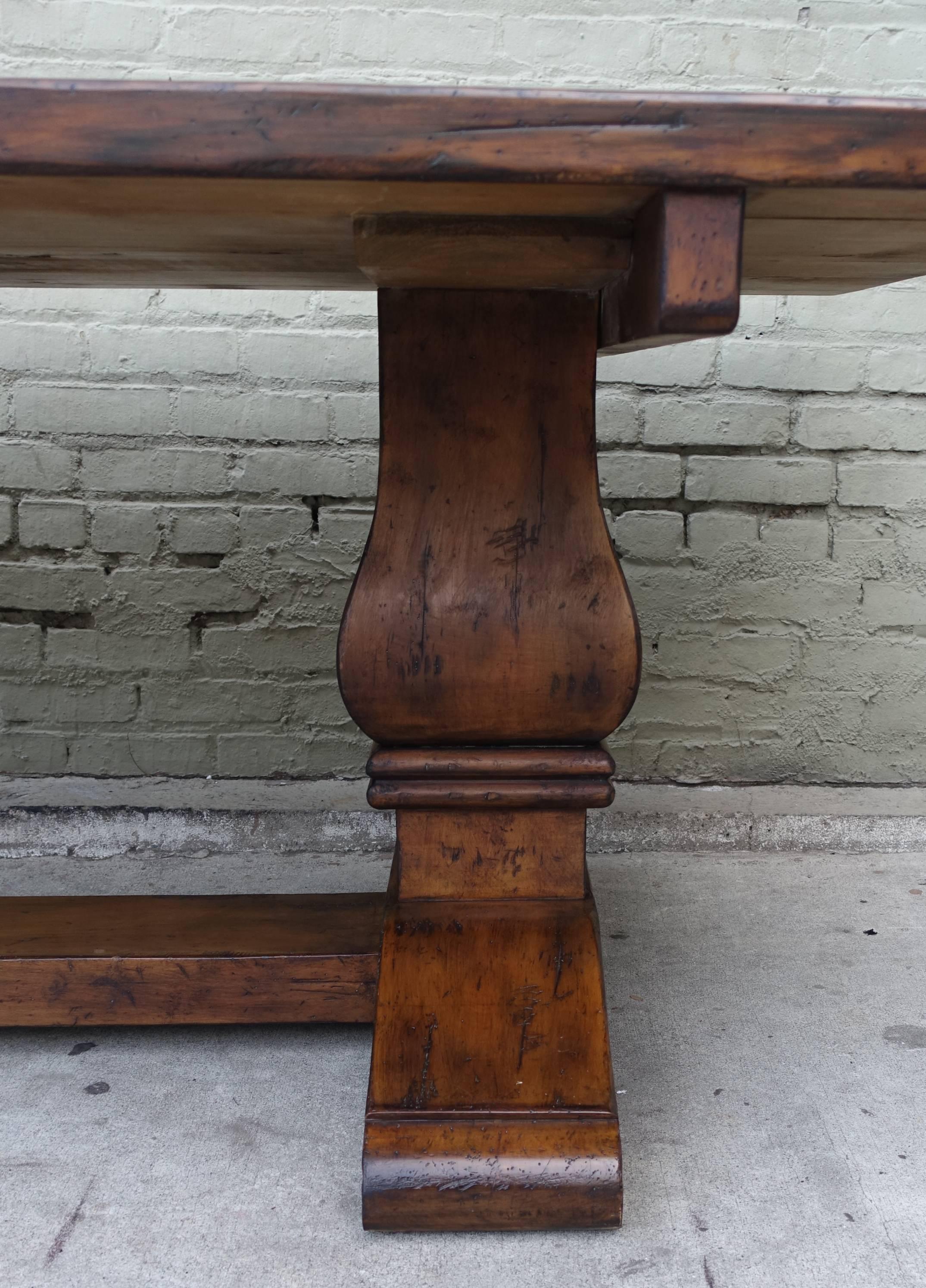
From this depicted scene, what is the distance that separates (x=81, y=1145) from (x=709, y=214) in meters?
1.00

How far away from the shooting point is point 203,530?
2.03 meters

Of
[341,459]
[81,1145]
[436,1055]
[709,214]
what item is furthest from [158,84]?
[341,459]

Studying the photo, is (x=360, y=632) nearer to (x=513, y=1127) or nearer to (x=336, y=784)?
(x=513, y=1127)

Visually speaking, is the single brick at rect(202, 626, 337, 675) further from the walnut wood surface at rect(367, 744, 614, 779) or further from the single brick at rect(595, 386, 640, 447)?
the walnut wood surface at rect(367, 744, 614, 779)

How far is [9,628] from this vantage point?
206 cm

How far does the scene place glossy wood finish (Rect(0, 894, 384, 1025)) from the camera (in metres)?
1.22

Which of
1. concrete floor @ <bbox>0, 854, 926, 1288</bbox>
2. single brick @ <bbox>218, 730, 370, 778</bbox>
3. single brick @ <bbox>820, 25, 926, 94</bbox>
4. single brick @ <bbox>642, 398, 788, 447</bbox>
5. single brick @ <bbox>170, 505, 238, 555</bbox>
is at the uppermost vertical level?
single brick @ <bbox>820, 25, 926, 94</bbox>

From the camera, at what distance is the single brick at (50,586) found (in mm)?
2037

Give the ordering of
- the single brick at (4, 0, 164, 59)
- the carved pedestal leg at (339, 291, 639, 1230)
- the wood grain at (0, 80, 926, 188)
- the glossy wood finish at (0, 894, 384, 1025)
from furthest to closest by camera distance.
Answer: the single brick at (4, 0, 164, 59) → the glossy wood finish at (0, 894, 384, 1025) → the carved pedestal leg at (339, 291, 639, 1230) → the wood grain at (0, 80, 926, 188)

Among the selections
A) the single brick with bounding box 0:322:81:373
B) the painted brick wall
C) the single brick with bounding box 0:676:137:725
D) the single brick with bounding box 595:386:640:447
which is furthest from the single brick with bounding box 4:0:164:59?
the single brick with bounding box 0:676:137:725

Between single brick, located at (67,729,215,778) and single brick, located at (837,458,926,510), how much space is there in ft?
4.16

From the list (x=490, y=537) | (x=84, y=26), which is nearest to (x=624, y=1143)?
(x=490, y=537)

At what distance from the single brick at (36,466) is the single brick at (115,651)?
0.89 ft

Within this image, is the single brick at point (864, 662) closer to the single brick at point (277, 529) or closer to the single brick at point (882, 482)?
the single brick at point (882, 482)
